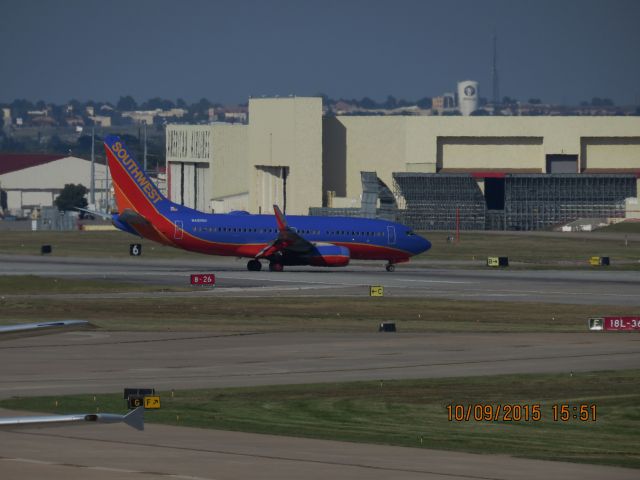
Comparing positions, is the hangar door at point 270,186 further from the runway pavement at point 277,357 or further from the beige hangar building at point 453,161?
the runway pavement at point 277,357

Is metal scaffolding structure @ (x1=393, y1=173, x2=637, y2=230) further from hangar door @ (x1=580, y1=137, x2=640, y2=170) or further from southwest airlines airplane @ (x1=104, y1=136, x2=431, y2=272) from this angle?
southwest airlines airplane @ (x1=104, y1=136, x2=431, y2=272)

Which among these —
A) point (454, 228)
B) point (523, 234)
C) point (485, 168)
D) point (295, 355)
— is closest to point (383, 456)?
point (295, 355)

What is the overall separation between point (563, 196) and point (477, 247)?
157 feet

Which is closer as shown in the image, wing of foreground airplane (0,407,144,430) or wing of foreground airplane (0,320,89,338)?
wing of foreground airplane (0,407,144,430)

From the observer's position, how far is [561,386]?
1598 inches

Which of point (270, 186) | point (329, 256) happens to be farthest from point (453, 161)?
point (329, 256)

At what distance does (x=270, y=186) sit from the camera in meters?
179

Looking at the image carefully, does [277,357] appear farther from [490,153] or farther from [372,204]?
[490,153]

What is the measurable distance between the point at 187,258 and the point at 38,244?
72.1ft

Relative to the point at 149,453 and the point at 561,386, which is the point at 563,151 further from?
the point at 149,453

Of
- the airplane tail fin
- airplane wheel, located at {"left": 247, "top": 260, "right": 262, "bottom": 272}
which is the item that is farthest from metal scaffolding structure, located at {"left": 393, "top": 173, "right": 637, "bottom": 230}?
the airplane tail fin

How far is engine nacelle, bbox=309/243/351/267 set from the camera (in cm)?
8812

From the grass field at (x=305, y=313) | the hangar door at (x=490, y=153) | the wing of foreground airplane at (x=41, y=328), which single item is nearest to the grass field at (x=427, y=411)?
the wing of foreground airplane at (x=41, y=328)
